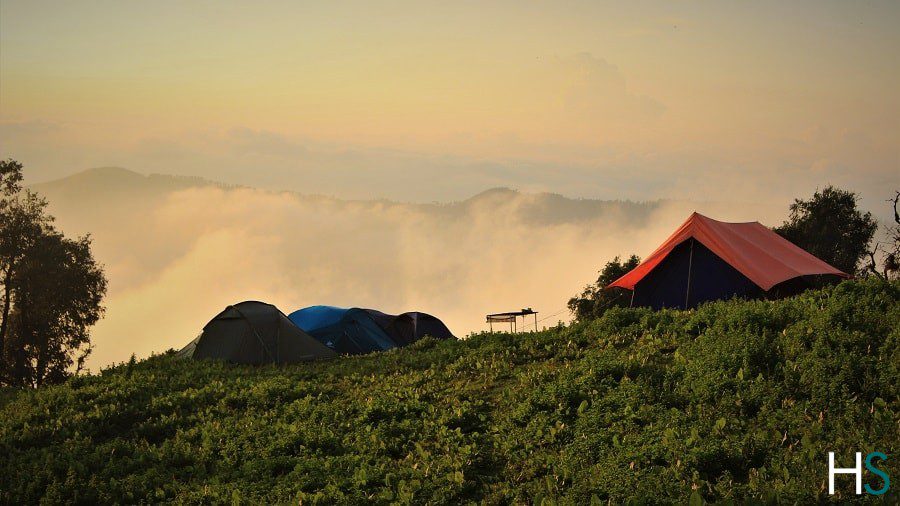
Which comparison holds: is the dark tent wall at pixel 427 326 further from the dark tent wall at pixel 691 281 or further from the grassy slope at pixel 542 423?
the grassy slope at pixel 542 423

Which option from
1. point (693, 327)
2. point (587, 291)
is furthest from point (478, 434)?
point (587, 291)

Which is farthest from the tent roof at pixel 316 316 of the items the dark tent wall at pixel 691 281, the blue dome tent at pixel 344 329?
the dark tent wall at pixel 691 281

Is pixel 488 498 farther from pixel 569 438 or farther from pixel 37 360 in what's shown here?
pixel 37 360

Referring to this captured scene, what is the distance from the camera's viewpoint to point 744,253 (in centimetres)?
2677

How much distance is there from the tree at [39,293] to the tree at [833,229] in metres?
41.6

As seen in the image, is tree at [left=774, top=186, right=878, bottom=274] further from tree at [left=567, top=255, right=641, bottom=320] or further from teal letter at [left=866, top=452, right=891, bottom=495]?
teal letter at [left=866, top=452, right=891, bottom=495]

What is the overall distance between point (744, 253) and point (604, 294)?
23853 mm

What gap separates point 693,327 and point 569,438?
6484 millimetres

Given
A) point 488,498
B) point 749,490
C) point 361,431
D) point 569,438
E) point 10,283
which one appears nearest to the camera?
point 749,490

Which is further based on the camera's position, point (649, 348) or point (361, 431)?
point (649, 348)

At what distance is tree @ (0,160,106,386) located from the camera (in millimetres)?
38125

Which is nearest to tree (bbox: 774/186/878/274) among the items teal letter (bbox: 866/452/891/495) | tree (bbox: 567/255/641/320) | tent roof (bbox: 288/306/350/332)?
tree (bbox: 567/255/641/320)

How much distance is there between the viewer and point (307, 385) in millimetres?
20594

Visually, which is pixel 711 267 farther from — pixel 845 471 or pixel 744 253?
pixel 845 471
